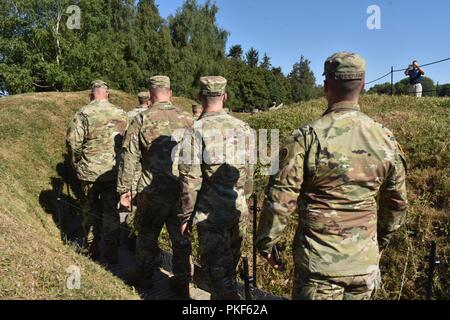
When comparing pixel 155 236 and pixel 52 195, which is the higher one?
pixel 52 195

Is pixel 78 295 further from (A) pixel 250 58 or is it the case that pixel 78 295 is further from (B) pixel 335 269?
(A) pixel 250 58

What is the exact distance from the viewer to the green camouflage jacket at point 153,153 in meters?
4.95

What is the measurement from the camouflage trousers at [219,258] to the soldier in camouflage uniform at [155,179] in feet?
2.71

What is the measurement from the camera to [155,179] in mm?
4969

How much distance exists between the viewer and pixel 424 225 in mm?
5793

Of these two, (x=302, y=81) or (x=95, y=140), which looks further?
(x=302, y=81)

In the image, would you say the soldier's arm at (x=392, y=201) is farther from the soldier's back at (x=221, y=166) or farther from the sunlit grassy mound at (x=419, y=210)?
the sunlit grassy mound at (x=419, y=210)

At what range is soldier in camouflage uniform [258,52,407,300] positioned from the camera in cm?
273

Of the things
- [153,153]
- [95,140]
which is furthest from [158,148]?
[95,140]

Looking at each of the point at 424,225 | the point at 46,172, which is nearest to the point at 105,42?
the point at 46,172

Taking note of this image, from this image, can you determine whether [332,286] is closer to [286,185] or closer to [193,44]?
[286,185]

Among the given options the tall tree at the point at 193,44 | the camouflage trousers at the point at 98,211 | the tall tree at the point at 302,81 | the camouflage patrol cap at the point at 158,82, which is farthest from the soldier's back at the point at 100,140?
the tall tree at the point at 302,81

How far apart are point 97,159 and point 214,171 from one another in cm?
291

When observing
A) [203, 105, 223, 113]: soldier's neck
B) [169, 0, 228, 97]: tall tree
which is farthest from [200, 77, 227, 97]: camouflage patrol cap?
[169, 0, 228, 97]: tall tree
